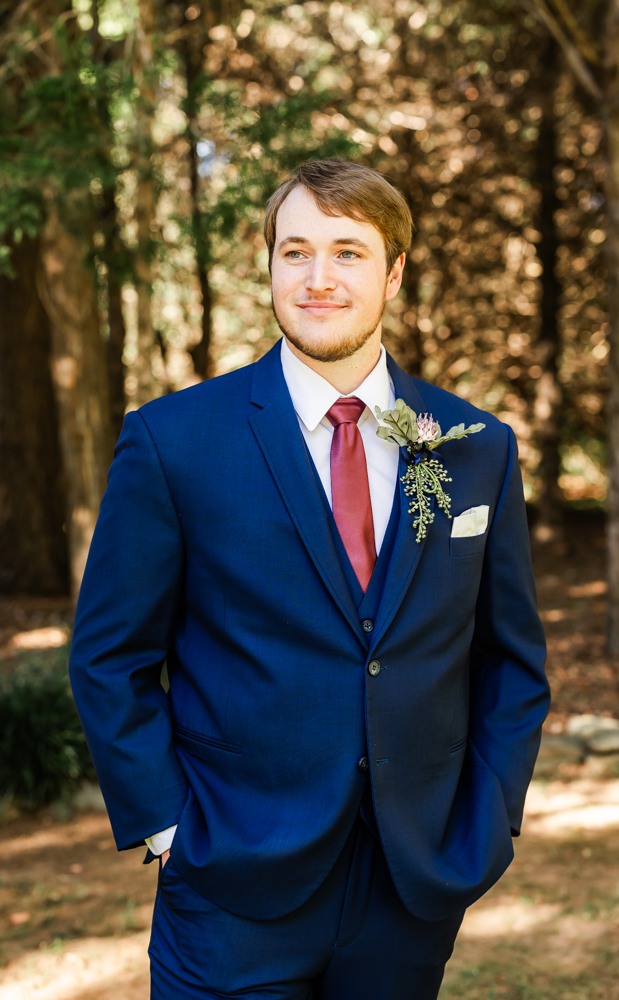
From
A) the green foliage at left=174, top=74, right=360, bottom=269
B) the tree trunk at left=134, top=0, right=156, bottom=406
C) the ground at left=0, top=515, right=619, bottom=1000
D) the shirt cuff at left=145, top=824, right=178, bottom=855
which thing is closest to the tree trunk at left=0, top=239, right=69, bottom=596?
the tree trunk at left=134, top=0, right=156, bottom=406

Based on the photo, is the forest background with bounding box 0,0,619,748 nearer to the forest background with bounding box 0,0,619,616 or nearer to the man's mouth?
the forest background with bounding box 0,0,619,616

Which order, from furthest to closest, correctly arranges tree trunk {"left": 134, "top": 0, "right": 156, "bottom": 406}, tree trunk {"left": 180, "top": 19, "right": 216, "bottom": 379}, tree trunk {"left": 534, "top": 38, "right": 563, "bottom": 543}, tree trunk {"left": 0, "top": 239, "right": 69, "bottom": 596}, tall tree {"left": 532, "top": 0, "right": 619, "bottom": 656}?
tree trunk {"left": 534, "top": 38, "right": 563, "bottom": 543} → tree trunk {"left": 0, "top": 239, "right": 69, "bottom": 596} → tall tree {"left": 532, "top": 0, "right": 619, "bottom": 656} → tree trunk {"left": 180, "top": 19, "right": 216, "bottom": 379} → tree trunk {"left": 134, "top": 0, "right": 156, "bottom": 406}

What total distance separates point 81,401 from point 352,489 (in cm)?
561

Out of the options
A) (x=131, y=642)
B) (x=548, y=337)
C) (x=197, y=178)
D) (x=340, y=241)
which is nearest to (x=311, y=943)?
(x=131, y=642)

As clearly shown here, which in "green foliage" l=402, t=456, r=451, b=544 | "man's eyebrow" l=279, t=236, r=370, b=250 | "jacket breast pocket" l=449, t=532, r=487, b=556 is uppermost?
"man's eyebrow" l=279, t=236, r=370, b=250

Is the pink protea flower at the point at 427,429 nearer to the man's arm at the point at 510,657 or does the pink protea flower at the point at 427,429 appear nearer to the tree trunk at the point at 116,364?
the man's arm at the point at 510,657

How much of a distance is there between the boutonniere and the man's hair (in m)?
0.37

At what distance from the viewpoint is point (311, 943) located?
1.83 m

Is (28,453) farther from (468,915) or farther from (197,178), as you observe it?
(468,915)

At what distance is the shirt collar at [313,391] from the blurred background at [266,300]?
1499 millimetres

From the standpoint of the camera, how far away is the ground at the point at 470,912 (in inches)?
133

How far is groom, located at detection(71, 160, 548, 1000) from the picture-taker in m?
1.81

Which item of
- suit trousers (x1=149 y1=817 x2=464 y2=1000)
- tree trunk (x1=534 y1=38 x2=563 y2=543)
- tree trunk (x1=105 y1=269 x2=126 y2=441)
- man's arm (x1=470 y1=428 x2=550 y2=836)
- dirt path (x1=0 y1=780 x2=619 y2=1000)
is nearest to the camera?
suit trousers (x1=149 y1=817 x2=464 y2=1000)

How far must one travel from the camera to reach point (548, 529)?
36.4 feet
